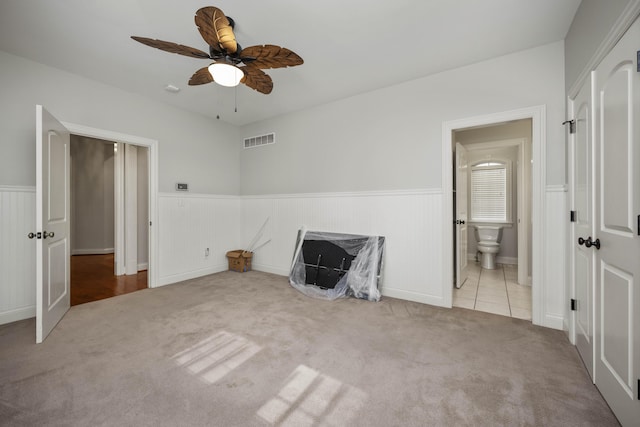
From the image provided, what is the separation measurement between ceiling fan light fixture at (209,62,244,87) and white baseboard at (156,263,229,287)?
288 cm

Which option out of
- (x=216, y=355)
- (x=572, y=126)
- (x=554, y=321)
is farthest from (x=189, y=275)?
(x=572, y=126)

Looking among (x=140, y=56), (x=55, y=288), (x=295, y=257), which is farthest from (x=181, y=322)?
(x=140, y=56)

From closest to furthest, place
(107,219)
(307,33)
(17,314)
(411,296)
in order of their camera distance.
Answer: (307,33) < (17,314) < (411,296) < (107,219)

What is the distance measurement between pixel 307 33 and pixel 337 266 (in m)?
2.53

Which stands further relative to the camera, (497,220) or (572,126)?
(497,220)

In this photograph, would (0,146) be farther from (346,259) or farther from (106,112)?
(346,259)

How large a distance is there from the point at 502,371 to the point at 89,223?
7991mm

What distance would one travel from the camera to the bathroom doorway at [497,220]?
3.18 meters

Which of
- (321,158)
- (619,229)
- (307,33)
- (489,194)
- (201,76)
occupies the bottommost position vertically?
(619,229)

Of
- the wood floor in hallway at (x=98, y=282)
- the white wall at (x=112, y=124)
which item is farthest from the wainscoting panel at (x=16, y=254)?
the wood floor in hallway at (x=98, y=282)

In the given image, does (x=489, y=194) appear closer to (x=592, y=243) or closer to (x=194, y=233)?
(x=592, y=243)

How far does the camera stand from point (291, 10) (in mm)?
1978

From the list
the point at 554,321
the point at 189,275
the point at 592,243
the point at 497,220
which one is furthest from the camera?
the point at 497,220

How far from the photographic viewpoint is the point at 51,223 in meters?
2.35
